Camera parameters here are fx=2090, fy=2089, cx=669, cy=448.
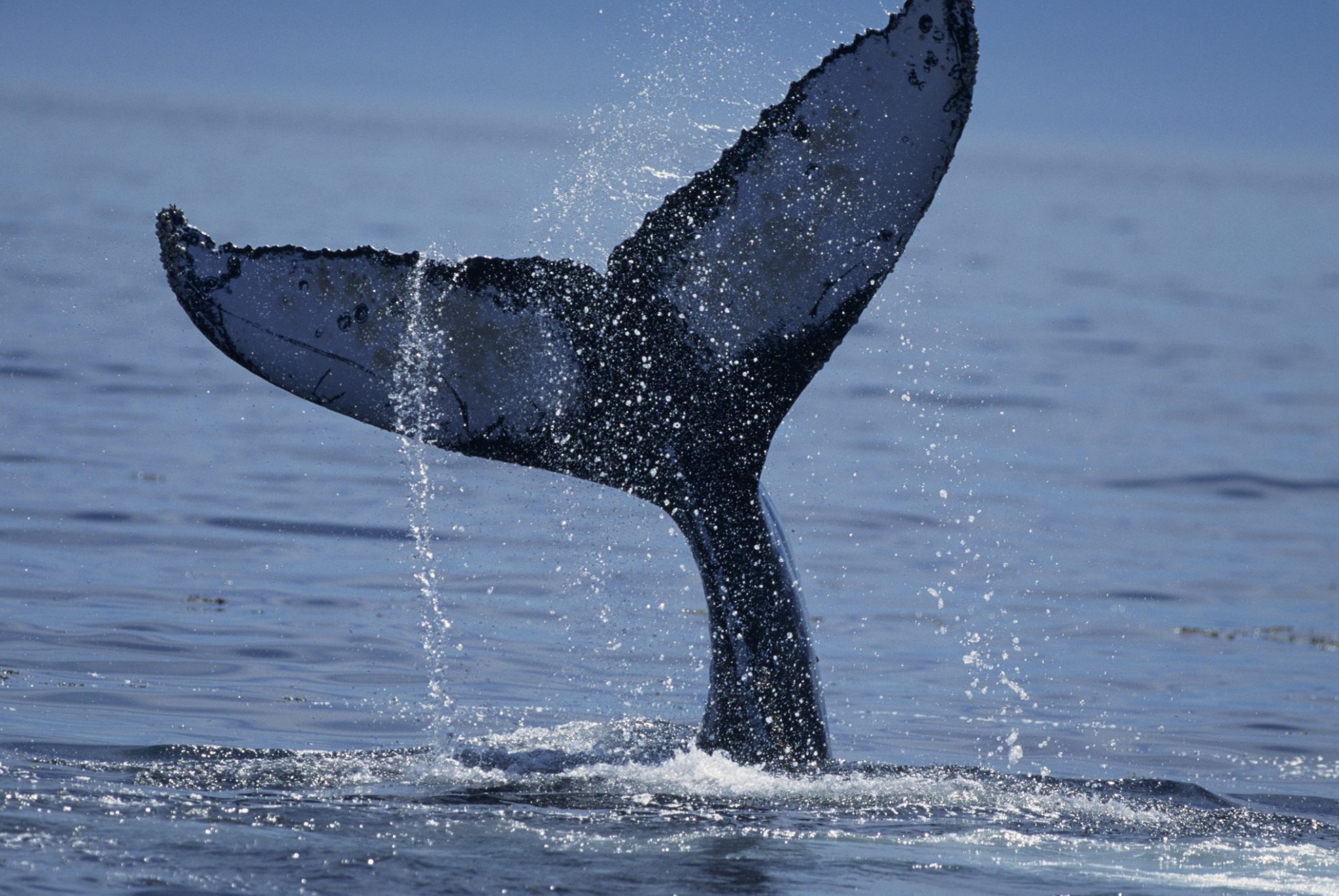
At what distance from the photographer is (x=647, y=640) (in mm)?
10828

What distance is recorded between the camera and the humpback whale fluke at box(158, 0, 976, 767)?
6.19 metres

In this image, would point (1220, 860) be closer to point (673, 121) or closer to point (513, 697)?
point (513, 697)

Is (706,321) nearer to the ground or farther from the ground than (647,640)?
farther from the ground

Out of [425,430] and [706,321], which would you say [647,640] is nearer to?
[706,321]

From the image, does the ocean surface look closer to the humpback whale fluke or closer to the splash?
the splash

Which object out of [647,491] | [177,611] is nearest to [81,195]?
[177,611]

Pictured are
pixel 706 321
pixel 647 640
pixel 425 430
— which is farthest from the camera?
pixel 647 640

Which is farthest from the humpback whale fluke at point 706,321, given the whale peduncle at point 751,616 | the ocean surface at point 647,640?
the ocean surface at point 647,640

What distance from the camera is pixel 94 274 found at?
30.3 metres

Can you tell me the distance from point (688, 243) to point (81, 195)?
45010 mm

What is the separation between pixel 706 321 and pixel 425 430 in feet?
3.14

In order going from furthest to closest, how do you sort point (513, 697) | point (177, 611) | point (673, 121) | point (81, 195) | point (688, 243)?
point (673, 121) → point (81, 195) → point (177, 611) → point (513, 697) → point (688, 243)

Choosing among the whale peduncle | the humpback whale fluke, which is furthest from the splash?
the whale peduncle

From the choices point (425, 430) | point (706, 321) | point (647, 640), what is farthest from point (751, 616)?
point (647, 640)
